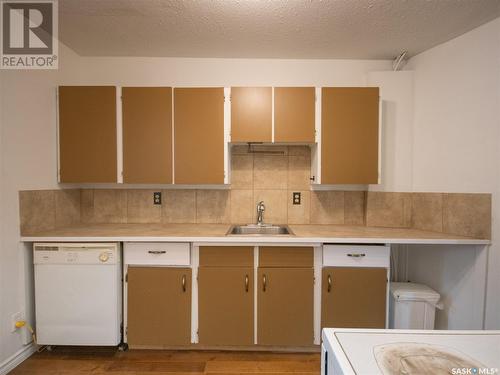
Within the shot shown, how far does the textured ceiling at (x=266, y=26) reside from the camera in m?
1.83

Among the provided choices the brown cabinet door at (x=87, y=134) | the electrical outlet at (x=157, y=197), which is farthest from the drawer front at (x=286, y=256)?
the brown cabinet door at (x=87, y=134)

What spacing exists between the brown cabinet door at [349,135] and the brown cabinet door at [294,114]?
0.37 ft

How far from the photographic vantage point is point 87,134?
7.57 feet

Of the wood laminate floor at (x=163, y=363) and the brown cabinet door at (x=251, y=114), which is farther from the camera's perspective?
the brown cabinet door at (x=251, y=114)

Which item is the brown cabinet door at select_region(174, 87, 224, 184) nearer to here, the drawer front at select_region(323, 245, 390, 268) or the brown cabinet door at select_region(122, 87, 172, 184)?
the brown cabinet door at select_region(122, 87, 172, 184)

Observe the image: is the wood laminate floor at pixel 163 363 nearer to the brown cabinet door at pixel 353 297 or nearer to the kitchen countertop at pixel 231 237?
the brown cabinet door at pixel 353 297

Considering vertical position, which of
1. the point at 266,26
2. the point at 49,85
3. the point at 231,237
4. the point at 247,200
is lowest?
the point at 231,237

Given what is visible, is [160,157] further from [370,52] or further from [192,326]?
[370,52]

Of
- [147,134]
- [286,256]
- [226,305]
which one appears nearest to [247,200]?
[286,256]

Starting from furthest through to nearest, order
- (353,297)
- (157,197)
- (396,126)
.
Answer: (157,197) < (396,126) < (353,297)

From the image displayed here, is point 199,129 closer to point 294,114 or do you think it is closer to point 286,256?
→ point 294,114

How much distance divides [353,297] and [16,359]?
101 inches

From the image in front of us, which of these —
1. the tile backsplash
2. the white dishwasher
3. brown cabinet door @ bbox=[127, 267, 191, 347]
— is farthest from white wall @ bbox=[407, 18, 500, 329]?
the white dishwasher

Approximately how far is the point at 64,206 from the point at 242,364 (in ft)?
6.83
